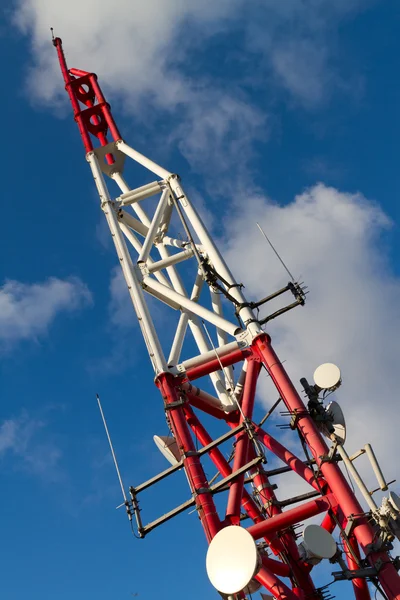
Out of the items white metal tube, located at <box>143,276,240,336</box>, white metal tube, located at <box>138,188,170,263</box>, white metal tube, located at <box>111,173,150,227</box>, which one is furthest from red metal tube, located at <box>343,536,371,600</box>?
white metal tube, located at <box>111,173,150,227</box>

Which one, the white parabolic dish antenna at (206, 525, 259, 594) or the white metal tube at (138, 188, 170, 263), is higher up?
the white metal tube at (138, 188, 170, 263)

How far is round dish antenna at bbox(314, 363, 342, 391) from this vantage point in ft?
58.6

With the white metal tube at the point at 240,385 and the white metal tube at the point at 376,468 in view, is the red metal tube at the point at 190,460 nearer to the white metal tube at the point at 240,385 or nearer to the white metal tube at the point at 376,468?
the white metal tube at the point at 240,385

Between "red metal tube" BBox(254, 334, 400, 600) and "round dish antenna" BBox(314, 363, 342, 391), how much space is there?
986mm

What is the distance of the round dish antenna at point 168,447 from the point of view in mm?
19234

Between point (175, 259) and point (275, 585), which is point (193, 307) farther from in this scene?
point (275, 585)

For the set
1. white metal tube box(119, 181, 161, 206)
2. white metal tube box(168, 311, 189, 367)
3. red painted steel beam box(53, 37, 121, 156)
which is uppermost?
red painted steel beam box(53, 37, 121, 156)

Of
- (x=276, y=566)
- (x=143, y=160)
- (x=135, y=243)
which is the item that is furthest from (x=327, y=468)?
(x=143, y=160)

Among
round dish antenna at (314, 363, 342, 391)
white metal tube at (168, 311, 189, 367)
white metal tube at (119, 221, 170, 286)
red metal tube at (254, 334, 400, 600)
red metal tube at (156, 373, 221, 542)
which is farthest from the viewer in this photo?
white metal tube at (119, 221, 170, 286)

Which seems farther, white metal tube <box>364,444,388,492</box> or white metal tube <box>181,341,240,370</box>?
white metal tube <box>181,341,240,370</box>

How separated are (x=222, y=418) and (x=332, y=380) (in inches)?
166

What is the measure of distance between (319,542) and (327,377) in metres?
4.83

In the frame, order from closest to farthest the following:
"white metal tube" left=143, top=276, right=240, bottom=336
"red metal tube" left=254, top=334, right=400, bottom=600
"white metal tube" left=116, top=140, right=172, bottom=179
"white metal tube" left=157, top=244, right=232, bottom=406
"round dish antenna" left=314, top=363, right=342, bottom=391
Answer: "red metal tube" left=254, top=334, right=400, bottom=600 → "round dish antenna" left=314, top=363, right=342, bottom=391 → "white metal tube" left=143, top=276, right=240, bottom=336 → "white metal tube" left=157, top=244, right=232, bottom=406 → "white metal tube" left=116, top=140, right=172, bottom=179

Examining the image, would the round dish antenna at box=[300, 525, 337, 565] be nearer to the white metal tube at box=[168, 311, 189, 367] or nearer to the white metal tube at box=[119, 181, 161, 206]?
the white metal tube at box=[168, 311, 189, 367]
